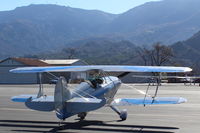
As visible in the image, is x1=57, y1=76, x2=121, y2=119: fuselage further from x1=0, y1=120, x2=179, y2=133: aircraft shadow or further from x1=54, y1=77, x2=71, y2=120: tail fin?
x1=0, y1=120, x2=179, y2=133: aircraft shadow

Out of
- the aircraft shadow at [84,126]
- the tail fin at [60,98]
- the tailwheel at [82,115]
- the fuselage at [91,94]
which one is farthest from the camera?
the tailwheel at [82,115]

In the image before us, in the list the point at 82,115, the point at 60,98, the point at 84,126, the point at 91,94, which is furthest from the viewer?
the point at 82,115

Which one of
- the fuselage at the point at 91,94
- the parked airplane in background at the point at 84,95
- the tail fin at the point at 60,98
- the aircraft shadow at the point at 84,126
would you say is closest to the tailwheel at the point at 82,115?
the parked airplane in background at the point at 84,95

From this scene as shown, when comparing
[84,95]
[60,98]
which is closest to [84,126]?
[84,95]

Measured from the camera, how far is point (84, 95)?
12.8 m

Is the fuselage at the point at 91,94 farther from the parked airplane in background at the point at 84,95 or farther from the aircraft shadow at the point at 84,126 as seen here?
the aircraft shadow at the point at 84,126

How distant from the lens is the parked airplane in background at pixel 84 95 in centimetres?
1118

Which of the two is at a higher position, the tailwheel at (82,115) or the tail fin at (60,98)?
the tail fin at (60,98)


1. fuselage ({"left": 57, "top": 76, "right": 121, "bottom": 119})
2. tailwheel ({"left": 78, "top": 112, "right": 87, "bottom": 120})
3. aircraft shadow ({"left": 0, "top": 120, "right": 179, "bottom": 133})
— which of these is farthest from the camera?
tailwheel ({"left": 78, "top": 112, "right": 87, "bottom": 120})

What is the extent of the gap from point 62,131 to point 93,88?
222cm

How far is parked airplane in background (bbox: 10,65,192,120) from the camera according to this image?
36.7 ft

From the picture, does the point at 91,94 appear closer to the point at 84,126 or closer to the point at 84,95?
the point at 84,95

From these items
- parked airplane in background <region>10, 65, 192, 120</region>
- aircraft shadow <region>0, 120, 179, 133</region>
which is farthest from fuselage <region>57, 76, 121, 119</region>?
aircraft shadow <region>0, 120, 179, 133</region>

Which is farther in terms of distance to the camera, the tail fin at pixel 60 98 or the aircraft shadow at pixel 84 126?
the aircraft shadow at pixel 84 126
